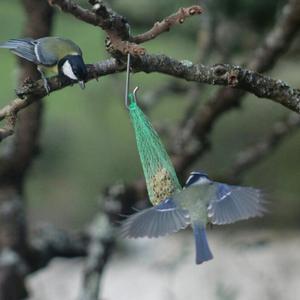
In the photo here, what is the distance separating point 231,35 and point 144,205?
814 millimetres

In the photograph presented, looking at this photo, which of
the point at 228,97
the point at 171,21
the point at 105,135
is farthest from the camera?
the point at 105,135

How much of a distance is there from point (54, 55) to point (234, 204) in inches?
12.3

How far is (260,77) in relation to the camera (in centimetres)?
113

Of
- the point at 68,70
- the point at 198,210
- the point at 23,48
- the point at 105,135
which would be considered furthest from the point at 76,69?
the point at 105,135

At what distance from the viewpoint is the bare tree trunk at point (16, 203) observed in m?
1.86

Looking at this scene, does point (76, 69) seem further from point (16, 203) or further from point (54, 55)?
point (16, 203)

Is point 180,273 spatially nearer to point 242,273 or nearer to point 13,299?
point 242,273

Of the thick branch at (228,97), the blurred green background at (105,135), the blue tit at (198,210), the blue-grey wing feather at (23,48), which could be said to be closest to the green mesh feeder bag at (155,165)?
the blue tit at (198,210)

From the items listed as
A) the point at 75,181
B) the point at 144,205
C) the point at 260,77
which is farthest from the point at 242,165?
the point at 75,181

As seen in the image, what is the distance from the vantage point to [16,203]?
1924mm

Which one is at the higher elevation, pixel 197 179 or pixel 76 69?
pixel 76 69

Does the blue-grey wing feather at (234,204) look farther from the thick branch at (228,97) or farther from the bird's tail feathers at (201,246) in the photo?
the thick branch at (228,97)

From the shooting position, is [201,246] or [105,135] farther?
[105,135]

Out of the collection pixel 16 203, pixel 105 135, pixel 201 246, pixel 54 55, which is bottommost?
pixel 201 246
